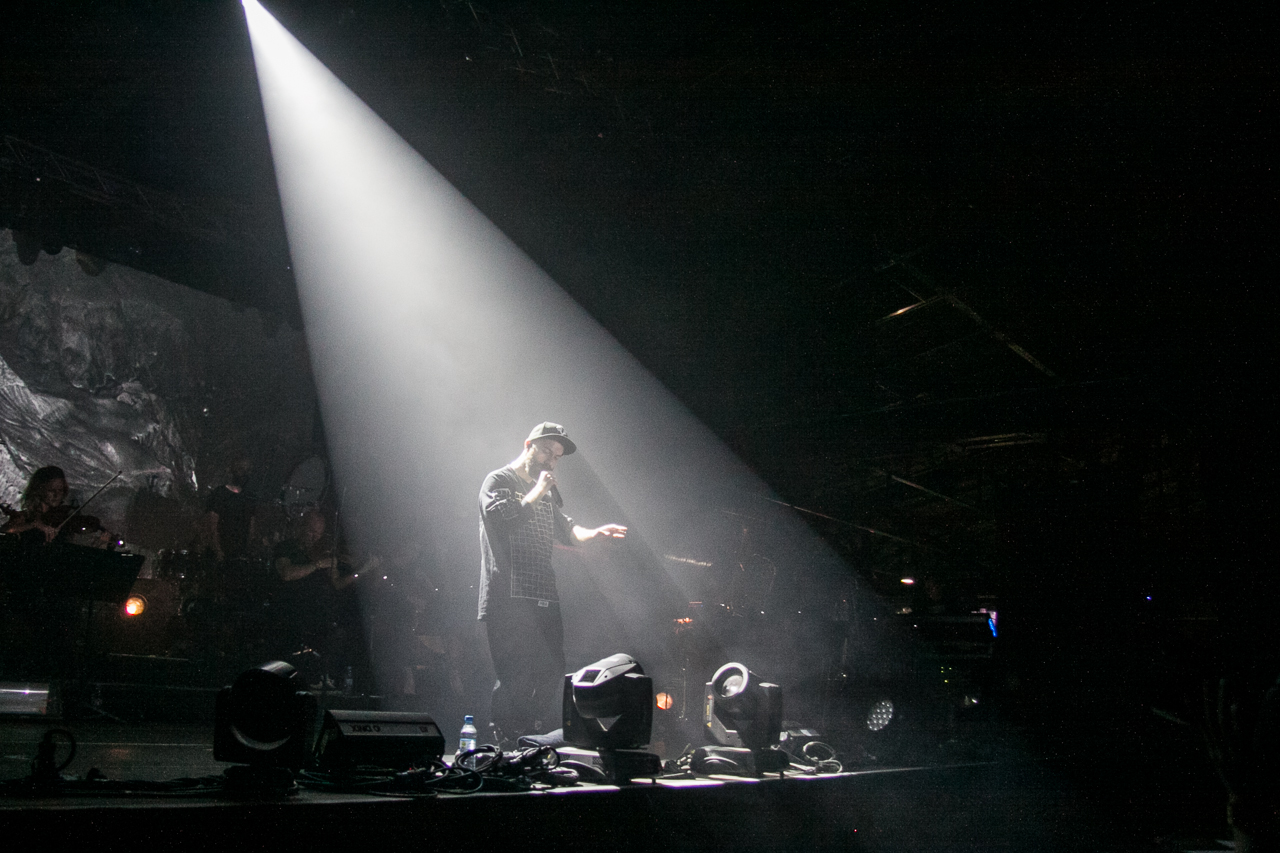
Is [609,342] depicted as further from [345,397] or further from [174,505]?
[174,505]

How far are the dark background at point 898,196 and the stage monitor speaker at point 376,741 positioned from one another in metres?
2.97

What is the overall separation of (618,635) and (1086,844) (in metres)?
2.93

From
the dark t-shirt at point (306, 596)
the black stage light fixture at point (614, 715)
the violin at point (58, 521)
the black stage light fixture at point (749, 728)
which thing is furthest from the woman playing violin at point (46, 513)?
the black stage light fixture at point (749, 728)

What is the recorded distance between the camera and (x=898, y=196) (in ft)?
16.1

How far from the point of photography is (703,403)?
7.64m

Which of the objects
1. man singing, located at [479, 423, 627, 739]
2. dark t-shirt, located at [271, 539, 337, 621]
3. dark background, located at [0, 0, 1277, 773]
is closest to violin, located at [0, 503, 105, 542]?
dark t-shirt, located at [271, 539, 337, 621]

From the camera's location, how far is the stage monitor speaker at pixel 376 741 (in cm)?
240

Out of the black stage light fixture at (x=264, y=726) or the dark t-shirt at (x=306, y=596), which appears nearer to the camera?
the black stage light fixture at (x=264, y=726)

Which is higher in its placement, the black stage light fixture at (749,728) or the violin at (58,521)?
the violin at (58,521)

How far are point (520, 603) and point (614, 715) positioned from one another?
1002 mm

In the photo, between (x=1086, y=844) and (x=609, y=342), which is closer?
(x=1086, y=844)

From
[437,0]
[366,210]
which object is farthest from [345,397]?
[437,0]

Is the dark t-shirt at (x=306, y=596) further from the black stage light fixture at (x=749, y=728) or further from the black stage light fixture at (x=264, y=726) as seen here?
the black stage light fixture at (x=264, y=726)

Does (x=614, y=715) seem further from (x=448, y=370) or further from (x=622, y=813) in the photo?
(x=448, y=370)
